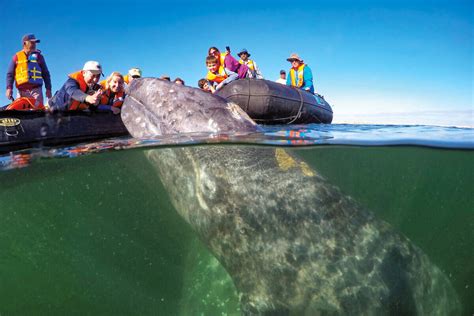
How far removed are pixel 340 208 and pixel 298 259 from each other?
2.78 ft

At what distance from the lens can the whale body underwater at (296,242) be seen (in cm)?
362

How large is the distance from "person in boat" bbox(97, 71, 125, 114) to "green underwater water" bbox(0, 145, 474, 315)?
1681mm

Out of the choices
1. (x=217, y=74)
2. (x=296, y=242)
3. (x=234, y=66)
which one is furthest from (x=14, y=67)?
(x=296, y=242)

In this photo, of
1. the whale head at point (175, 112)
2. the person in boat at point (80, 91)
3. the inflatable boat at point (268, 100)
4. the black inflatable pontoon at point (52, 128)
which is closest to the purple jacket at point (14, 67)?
the person in boat at point (80, 91)

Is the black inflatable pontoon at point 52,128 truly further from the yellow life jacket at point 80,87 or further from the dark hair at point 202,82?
the dark hair at point 202,82

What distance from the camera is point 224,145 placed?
4.56m

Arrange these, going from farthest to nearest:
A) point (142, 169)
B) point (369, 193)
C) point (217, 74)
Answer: point (217, 74) → point (369, 193) → point (142, 169)

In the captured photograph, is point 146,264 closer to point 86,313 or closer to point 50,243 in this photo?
point 86,313

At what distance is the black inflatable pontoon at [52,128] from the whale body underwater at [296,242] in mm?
3883

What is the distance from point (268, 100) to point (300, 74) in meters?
6.10

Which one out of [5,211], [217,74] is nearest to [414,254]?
[5,211]

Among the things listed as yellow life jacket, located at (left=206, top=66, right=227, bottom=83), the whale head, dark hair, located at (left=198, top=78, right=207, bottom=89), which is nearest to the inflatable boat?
yellow life jacket, located at (left=206, top=66, right=227, bottom=83)

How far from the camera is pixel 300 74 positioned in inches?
574

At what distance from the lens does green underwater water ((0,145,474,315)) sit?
18.7 feet
